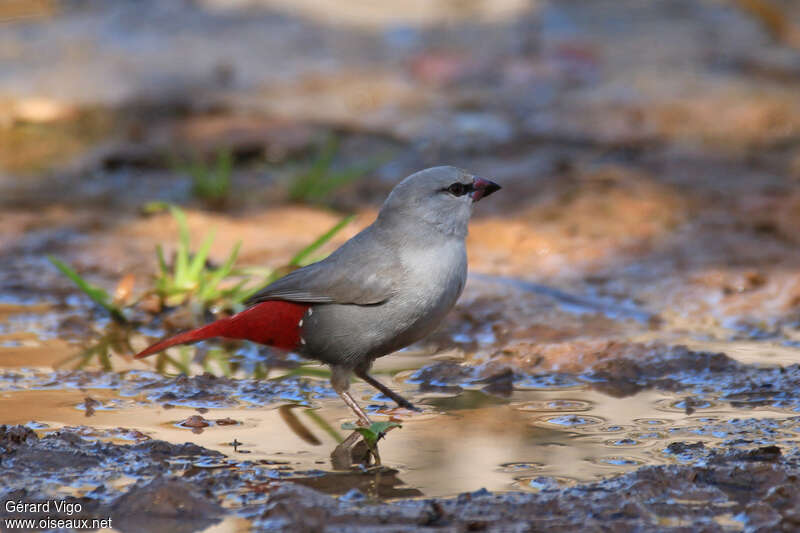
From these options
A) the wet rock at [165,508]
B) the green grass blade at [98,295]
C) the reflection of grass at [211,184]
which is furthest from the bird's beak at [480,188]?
the reflection of grass at [211,184]

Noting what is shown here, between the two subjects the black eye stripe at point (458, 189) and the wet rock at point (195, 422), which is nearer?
the wet rock at point (195, 422)

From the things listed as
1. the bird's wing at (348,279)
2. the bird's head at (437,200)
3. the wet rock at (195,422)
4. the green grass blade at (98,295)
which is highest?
the bird's head at (437,200)

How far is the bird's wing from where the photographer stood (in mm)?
3426

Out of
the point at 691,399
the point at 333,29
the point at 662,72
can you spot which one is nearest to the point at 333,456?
the point at 691,399

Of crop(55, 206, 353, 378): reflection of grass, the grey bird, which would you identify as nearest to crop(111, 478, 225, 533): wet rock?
the grey bird

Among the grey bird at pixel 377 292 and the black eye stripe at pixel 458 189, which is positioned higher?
the black eye stripe at pixel 458 189

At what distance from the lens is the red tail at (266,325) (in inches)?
141

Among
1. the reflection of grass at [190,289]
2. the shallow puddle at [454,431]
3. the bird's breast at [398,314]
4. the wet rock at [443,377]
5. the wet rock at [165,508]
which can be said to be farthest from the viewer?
the reflection of grass at [190,289]

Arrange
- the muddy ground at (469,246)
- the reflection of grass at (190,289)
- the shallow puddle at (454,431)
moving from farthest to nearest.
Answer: the reflection of grass at (190,289) < the shallow puddle at (454,431) < the muddy ground at (469,246)

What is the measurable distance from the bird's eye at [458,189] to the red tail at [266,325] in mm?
603

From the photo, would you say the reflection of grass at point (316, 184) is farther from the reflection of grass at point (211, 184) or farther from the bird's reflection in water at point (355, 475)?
the bird's reflection in water at point (355, 475)

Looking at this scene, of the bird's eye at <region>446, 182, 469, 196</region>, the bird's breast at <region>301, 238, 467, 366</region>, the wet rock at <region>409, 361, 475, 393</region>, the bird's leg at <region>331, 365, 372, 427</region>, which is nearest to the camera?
the bird's breast at <region>301, 238, 467, 366</region>

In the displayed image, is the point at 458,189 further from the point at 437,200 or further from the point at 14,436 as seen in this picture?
the point at 14,436

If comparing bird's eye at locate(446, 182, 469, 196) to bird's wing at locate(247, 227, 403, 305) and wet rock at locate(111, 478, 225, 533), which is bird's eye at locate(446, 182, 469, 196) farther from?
wet rock at locate(111, 478, 225, 533)
